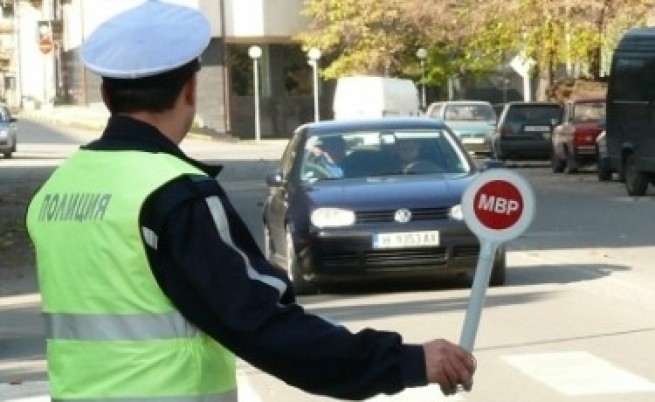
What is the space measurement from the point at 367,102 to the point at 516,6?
5102mm

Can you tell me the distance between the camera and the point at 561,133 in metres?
43.3

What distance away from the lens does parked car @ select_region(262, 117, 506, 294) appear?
16.8 meters

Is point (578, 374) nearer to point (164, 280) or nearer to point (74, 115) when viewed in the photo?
point (164, 280)

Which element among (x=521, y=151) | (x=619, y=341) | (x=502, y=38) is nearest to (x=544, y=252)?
(x=619, y=341)

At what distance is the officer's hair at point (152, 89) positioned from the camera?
13.4 feet

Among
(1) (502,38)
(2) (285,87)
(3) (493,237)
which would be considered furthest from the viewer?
(2) (285,87)

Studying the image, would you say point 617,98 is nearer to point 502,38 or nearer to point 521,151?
point 521,151

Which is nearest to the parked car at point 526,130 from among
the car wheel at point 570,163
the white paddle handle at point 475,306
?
the car wheel at point 570,163

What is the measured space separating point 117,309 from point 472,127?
50695mm

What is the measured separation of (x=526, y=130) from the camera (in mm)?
48656

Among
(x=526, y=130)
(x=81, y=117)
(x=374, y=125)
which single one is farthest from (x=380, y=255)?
(x=81, y=117)

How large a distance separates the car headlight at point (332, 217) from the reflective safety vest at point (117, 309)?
12.8 meters

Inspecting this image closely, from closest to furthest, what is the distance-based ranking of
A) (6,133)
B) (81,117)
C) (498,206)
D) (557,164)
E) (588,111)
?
1. (498,206)
2. (588,111)
3. (557,164)
4. (6,133)
5. (81,117)

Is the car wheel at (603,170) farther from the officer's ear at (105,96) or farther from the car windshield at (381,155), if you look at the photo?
the officer's ear at (105,96)
